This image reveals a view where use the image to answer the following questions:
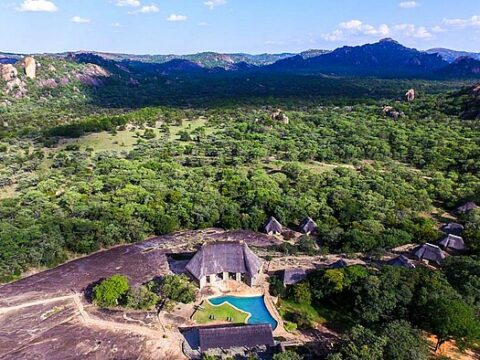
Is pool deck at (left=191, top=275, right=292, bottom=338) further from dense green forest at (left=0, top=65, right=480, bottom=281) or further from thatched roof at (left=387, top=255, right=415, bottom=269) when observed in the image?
thatched roof at (left=387, top=255, right=415, bottom=269)

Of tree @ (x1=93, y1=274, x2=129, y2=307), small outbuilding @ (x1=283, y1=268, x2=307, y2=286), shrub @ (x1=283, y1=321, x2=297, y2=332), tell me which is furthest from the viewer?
small outbuilding @ (x1=283, y1=268, x2=307, y2=286)

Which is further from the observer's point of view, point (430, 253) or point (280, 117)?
point (280, 117)

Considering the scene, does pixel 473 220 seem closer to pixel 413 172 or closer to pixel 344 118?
pixel 413 172

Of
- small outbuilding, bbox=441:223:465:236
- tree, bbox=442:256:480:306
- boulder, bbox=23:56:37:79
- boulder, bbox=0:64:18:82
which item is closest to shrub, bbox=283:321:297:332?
tree, bbox=442:256:480:306

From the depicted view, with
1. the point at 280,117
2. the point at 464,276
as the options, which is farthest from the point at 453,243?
the point at 280,117

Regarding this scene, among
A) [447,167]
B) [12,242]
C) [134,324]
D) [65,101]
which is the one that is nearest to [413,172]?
[447,167]

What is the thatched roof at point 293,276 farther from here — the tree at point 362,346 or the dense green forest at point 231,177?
the tree at point 362,346

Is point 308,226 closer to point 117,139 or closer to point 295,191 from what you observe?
point 295,191
